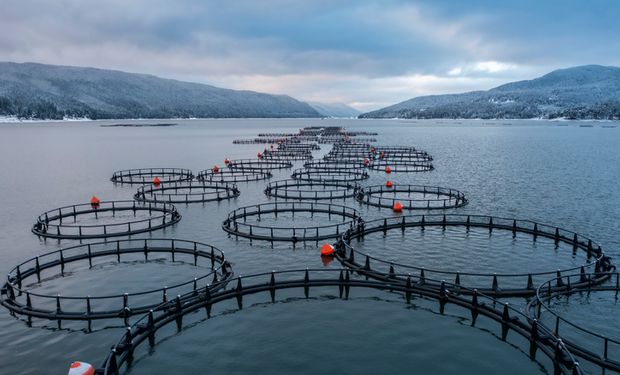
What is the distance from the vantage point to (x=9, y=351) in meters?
28.3

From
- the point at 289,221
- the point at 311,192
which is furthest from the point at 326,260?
the point at 311,192

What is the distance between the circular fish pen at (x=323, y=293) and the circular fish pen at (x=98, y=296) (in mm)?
1410

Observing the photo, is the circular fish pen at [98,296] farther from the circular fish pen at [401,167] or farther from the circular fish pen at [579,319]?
the circular fish pen at [401,167]

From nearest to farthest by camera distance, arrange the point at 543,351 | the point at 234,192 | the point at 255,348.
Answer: the point at 543,351, the point at 255,348, the point at 234,192

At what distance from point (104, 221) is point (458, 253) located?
4692 cm

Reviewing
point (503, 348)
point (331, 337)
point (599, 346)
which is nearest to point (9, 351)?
point (331, 337)

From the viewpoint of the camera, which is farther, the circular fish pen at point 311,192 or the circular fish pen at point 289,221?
the circular fish pen at point 311,192

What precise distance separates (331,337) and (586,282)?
76.0 feet

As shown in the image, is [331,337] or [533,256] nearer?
[331,337]

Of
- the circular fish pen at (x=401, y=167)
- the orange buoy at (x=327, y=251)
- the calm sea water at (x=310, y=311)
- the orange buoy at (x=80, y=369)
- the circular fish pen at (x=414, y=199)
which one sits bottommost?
the calm sea water at (x=310, y=311)

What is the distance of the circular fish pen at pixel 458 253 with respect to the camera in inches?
1545

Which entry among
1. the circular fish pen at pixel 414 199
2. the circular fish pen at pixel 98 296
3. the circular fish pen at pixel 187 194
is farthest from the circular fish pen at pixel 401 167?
the circular fish pen at pixel 98 296

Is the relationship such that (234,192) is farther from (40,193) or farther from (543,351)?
(543,351)

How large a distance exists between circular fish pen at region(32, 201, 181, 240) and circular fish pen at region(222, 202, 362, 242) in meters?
9.54
